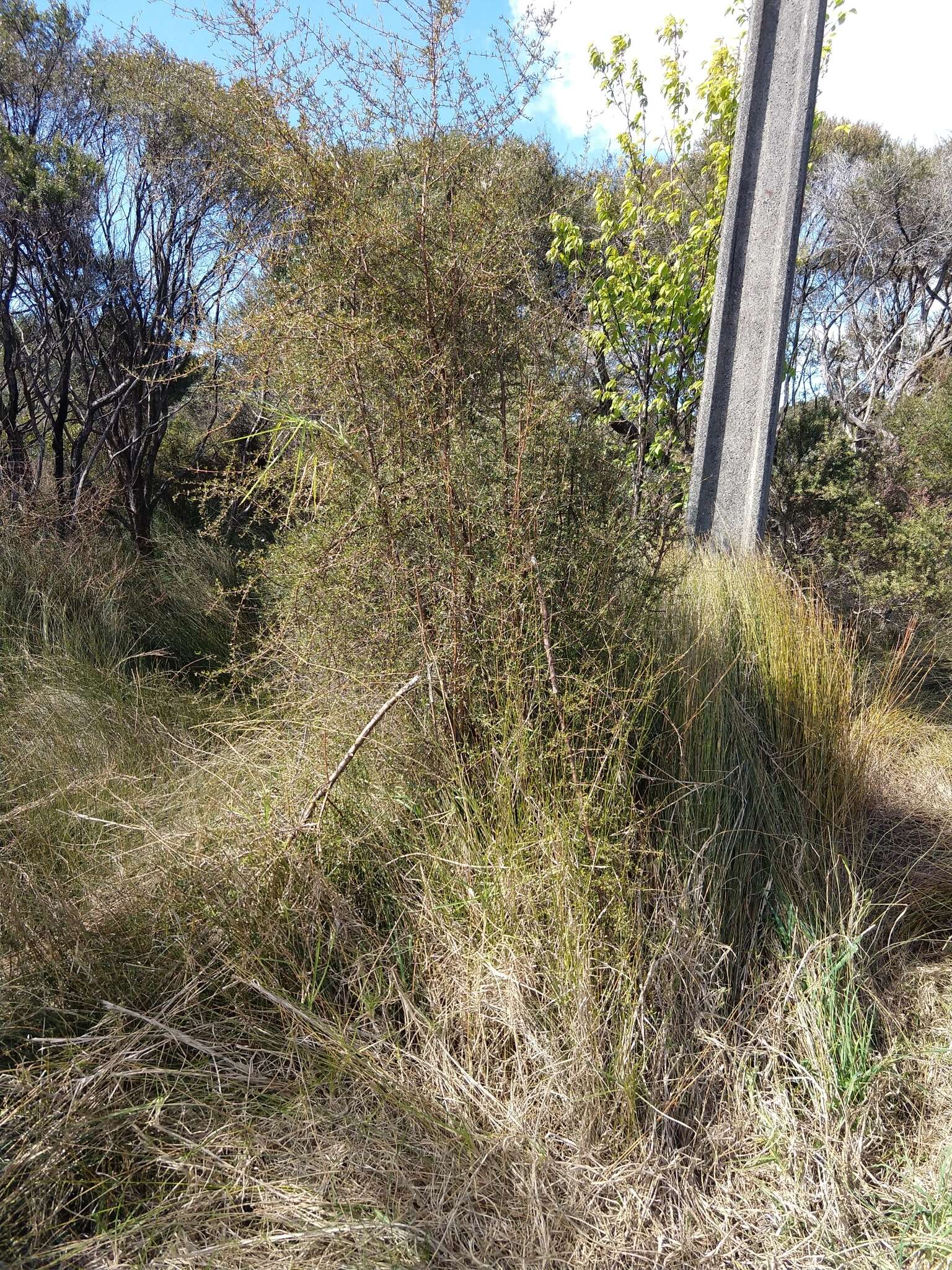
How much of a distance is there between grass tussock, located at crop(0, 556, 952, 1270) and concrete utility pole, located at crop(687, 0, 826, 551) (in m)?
2.53

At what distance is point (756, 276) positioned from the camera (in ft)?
16.5

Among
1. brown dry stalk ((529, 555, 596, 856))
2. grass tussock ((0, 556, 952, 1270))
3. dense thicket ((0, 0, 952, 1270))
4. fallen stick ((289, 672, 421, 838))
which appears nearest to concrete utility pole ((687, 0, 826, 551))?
dense thicket ((0, 0, 952, 1270))

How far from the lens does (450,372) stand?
8.18ft

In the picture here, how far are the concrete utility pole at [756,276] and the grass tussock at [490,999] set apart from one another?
2.53 meters

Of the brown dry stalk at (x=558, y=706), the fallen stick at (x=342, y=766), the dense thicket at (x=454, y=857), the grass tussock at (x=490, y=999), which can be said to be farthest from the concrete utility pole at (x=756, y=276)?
the fallen stick at (x=342, y=766)

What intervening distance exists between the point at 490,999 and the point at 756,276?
4.69 meters

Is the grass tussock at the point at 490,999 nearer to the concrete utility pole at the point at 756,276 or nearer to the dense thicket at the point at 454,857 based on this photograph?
the dense thicket at the point at 454,857

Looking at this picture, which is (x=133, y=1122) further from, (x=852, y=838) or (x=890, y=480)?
(x=890, y=480)

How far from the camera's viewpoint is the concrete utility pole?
4770mm

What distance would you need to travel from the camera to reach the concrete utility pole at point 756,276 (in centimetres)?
477

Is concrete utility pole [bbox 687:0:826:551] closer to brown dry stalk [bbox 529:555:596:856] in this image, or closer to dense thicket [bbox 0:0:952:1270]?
dense thicket [bbox 0:0:952:1270]

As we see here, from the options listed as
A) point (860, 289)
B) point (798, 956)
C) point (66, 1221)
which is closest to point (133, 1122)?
point (66, 1221)

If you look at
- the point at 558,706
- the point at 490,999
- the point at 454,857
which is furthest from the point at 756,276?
the point at 490,999

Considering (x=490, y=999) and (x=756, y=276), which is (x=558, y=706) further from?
(x=756, y=276)
